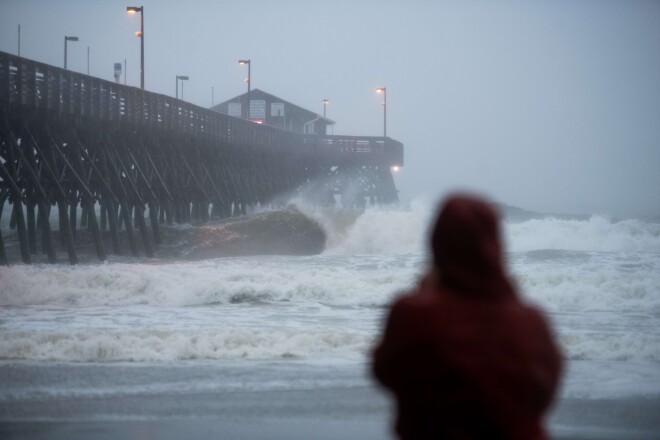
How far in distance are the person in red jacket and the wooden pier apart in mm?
19523

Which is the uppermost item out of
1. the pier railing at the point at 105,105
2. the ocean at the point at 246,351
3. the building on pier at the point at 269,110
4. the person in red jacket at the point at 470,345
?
the building on pier at the point at 269,110

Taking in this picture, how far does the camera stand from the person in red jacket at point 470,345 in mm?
2152

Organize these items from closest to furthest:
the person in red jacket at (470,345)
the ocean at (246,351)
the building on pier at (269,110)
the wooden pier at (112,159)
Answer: the person in red jacket at (470,345)
the ocean at (246,351)
the wooden pier at (112,159)
the building on pier at (269,110)

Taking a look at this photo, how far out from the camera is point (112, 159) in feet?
86.9

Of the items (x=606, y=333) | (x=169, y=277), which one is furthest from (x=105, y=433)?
(x=169, y=277)

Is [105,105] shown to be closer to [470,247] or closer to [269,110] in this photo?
[470,247]

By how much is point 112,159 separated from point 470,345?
25.3 meters

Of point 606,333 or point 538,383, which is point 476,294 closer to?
point 538,383

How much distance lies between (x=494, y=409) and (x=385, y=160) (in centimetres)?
5168

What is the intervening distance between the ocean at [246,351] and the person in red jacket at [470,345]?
117 inches

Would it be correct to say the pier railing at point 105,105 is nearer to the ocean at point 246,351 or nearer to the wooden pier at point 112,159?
the wooden pier at point 112,159

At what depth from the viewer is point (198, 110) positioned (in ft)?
116

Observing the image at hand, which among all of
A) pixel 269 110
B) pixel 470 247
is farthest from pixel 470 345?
pixel 269 110

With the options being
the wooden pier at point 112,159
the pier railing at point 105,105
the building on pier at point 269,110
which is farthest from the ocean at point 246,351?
the building on pier at point 269,110
